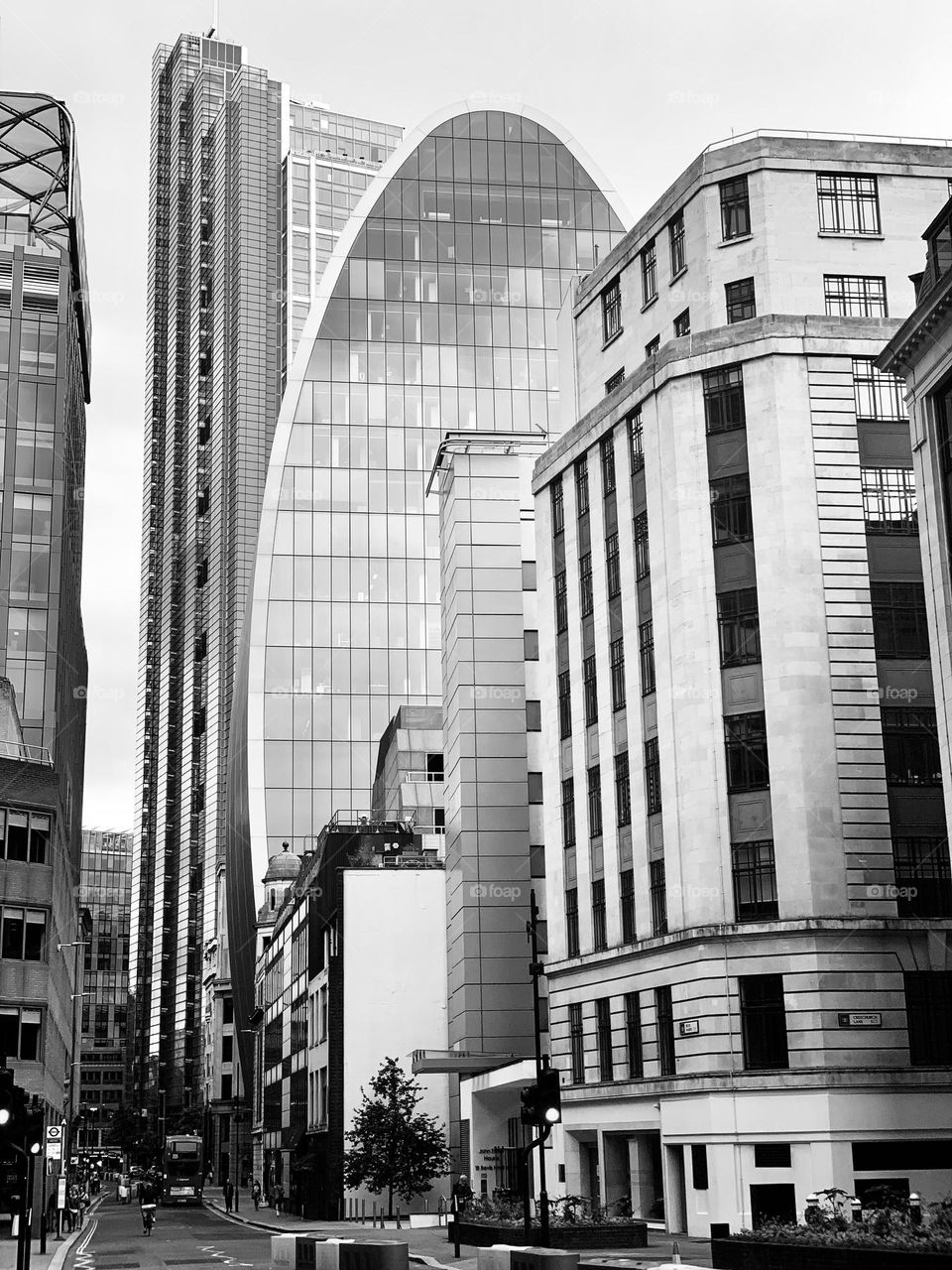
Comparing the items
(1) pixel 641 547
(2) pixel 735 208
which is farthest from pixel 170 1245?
(2) pixel 735 208

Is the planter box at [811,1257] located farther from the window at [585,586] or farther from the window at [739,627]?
the window at [585,586]

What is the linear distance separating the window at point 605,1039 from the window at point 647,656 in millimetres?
11189

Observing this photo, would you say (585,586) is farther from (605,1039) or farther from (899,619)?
(605,1039)

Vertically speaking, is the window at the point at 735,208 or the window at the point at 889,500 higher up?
the window at the point at 735,208

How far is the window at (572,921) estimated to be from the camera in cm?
6209

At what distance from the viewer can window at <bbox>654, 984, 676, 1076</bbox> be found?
52.3 meters

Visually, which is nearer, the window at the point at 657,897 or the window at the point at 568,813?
the window at the point at 657,897

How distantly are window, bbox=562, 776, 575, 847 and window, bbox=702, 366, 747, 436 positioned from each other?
15947 millimetres

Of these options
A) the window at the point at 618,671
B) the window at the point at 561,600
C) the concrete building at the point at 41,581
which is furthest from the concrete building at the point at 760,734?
the concrete building at the point at 41,581

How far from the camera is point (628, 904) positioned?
57.2 m

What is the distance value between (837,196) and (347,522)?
95.0m

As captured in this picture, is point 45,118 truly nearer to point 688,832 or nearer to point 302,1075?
point 302,1075

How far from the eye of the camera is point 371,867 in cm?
8525

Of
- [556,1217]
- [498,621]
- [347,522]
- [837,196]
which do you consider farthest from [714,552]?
[347,522]
